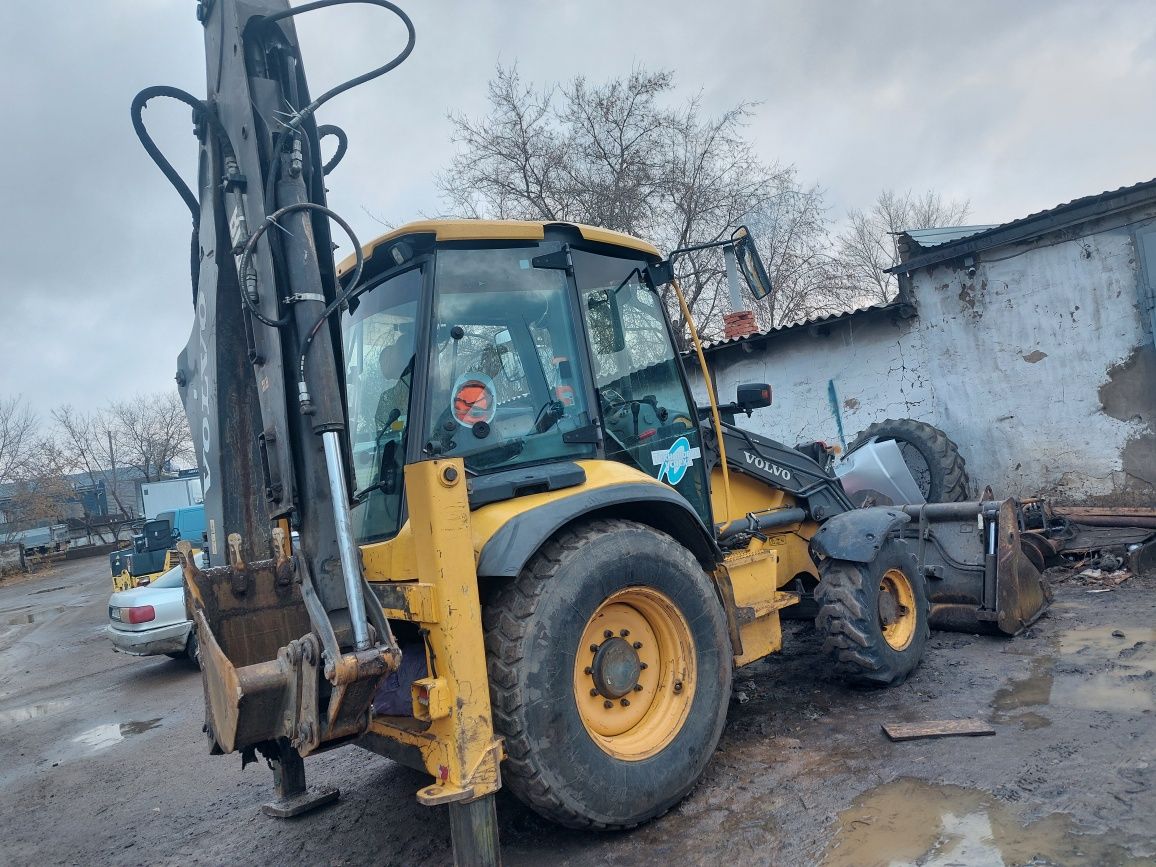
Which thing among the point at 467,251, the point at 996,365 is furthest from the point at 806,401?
the point at 467,251

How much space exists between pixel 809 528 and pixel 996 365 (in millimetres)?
5739

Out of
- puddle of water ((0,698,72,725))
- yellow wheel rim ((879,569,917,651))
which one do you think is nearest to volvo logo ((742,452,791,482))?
yellow wheel rim ((879,569,917,651))

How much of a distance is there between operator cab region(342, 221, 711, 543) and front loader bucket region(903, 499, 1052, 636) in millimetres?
2957

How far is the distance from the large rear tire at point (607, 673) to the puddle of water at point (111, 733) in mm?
5683

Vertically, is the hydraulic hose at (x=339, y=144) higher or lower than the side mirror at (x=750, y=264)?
higher

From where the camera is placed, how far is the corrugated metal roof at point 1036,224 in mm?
8391

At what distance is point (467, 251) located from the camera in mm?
3543

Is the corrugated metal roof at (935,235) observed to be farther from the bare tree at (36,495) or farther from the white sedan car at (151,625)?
the bare tree at (36,495)

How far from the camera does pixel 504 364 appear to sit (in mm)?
3600

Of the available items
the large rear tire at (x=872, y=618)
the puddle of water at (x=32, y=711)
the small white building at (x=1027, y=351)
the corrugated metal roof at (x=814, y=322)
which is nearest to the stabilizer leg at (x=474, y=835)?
the large rear tire at (x=872, y=618)

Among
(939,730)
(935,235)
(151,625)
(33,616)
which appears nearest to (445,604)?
(939,730)

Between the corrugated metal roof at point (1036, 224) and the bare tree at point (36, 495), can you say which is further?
the bare tree at point (36, 495)

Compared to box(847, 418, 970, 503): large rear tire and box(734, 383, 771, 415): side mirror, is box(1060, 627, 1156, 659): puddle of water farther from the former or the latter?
box(847, 418, 970, 503): large rear tire

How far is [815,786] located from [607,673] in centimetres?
115
